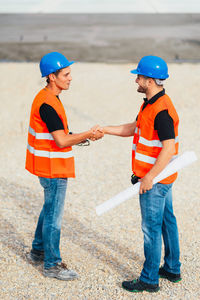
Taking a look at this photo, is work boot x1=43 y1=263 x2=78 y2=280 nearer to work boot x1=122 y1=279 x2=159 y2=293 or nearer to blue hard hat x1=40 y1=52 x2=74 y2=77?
work boot x1=122 y1=279 x2=159 y2=293

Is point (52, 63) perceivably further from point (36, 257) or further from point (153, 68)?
point (36, 257)

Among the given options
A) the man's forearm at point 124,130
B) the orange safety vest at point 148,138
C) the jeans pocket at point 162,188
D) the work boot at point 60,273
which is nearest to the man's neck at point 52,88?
the man's forearm at point 124,130

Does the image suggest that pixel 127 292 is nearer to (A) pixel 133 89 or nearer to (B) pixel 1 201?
(B) pixel 1 201

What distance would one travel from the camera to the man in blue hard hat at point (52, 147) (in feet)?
12.6

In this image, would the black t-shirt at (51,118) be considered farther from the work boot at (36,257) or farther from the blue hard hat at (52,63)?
the work boot at (36,257)

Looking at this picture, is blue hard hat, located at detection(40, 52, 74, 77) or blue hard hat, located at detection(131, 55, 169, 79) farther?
blue hard hat, located at detection(40, 52, 74, 77)

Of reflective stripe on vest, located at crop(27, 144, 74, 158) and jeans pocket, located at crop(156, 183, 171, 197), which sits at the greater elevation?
reflective stripe on vest, located at crop(27, 144, 74, 158)

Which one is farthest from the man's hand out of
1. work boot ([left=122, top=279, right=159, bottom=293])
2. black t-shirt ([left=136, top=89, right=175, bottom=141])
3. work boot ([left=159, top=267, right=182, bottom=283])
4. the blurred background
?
the blurred background

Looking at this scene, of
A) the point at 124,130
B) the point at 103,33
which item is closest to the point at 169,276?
the point at 124,130

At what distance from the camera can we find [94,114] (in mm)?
12711

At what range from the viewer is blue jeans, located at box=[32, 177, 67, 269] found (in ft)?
13.3

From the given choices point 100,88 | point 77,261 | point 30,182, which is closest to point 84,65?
point 100,88

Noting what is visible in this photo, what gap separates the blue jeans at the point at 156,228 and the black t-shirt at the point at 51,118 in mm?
997

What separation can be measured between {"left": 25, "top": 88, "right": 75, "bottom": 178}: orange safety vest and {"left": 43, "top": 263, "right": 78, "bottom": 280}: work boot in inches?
39.3
